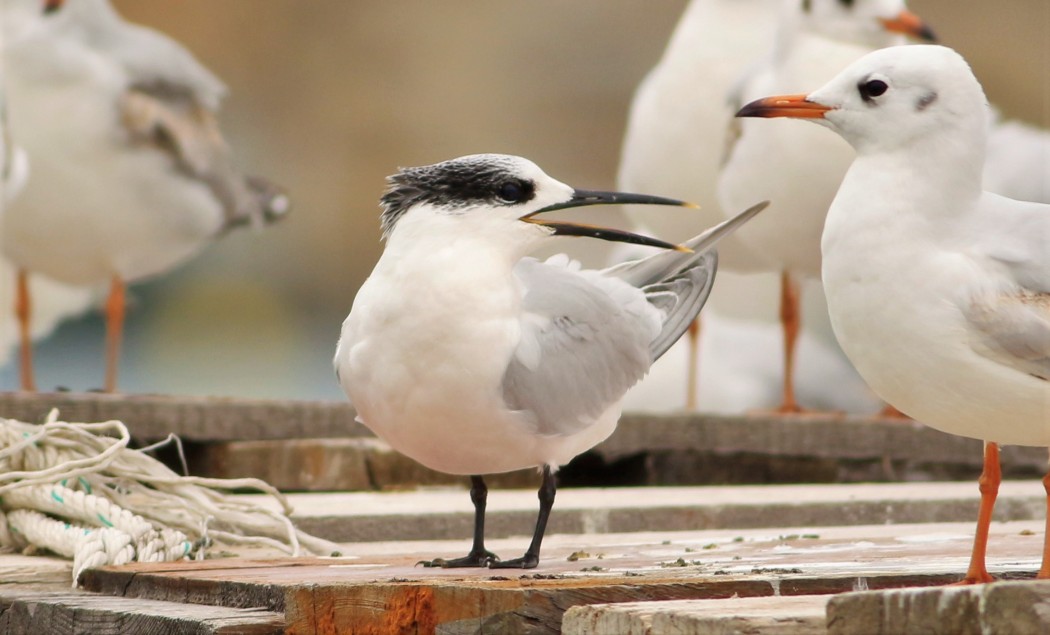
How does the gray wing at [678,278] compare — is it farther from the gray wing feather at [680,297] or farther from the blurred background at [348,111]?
the blurred background at [348,111]

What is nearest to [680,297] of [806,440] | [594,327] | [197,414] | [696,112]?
[594,327]

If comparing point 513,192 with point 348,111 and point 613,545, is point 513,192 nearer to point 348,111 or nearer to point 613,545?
point 613,545

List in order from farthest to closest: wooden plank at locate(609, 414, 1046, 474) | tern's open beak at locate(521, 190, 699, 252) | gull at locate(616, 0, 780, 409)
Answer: gull at locate(616, 0, 780, 409) < wooden plank at locate(609, 414, 1046, 474) < tern's open beak at locate(521, 190, 699, 252)

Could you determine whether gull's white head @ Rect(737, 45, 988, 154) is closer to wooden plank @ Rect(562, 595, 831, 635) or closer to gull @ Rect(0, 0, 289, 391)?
wooden plank @ Rect(562, 595, 831, 635)

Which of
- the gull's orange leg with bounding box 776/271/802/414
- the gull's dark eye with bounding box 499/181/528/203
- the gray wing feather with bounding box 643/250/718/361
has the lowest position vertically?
the gull's orange leg with bounding box 776/271/802/414

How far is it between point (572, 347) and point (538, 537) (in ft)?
0.91

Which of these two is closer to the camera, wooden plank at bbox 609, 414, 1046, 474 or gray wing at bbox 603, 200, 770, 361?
gray wing at bbox 603, 200, 770, 361

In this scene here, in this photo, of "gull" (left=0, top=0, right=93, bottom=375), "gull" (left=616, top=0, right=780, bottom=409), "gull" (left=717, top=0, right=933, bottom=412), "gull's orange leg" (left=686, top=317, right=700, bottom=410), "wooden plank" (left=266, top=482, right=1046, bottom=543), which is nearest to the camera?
"wooden plank" (left=266, top=482, right=1046, bottom=543)

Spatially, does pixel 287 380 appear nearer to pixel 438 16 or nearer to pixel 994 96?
pixel 438 16

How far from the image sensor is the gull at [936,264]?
79.3 inches

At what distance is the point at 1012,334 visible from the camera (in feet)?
6.60

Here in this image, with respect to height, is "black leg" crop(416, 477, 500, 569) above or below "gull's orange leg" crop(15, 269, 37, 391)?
above

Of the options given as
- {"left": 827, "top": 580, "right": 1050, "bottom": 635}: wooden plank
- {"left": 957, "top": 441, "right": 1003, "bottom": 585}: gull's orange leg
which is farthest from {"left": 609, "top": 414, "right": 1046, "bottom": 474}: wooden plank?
{"left": 827, "top": 580, "right": 1050, "bottom": 635}: wooden plank

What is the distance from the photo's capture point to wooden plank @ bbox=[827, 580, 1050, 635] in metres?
1.47
